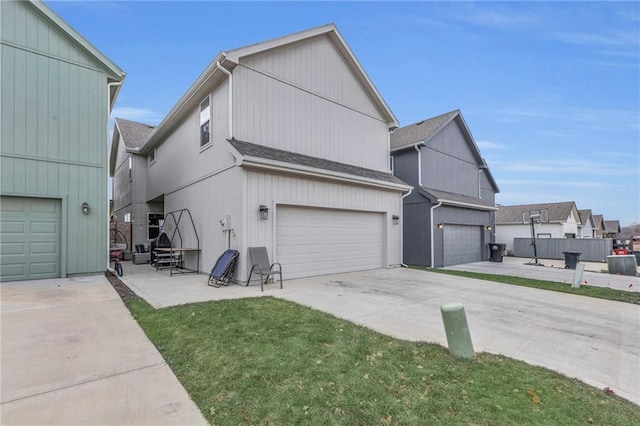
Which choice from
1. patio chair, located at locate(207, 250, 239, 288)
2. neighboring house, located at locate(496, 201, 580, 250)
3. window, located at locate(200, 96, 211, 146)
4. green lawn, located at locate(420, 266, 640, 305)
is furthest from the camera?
neighboring house, located at locate(496, 201, 580, 250)

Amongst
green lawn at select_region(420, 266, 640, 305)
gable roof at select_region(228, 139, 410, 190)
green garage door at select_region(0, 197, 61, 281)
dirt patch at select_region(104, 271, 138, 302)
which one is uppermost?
gable roof at select_region(228, 139, 410, 190)

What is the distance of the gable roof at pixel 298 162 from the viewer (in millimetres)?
7410

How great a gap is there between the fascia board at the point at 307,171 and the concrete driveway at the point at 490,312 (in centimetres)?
303

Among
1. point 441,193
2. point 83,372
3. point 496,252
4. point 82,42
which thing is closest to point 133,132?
point 82,42

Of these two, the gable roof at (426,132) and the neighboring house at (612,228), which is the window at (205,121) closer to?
the gable roof at (426,132)

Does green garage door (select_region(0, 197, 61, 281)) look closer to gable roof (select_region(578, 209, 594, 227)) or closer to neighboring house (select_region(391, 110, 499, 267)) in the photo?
neighboring house (select_region(391, 110, 499, 267))

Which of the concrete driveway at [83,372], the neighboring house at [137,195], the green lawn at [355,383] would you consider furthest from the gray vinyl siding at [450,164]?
the neighboring house at [137,195]

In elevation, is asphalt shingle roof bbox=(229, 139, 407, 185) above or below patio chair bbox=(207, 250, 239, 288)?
above

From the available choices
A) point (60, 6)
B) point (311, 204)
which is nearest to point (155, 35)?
point (60, 6)

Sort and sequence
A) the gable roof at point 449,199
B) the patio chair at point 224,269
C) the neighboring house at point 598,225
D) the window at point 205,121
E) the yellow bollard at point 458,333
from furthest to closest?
the neighboring house at point 598,225 → the gable roof at point 449,199 → the window at point 205,121 → the patio chair at point 224,269 → the yellow bollard at point 458,333

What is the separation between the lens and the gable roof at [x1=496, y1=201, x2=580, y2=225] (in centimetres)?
2502

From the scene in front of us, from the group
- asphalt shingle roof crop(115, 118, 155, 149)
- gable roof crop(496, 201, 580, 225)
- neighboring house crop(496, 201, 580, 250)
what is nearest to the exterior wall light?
asphalt shingle roof crop(115, 118, 155, 149)

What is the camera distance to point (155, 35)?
12.3 m

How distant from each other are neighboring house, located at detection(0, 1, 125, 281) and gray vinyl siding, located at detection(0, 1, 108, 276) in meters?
0.02
